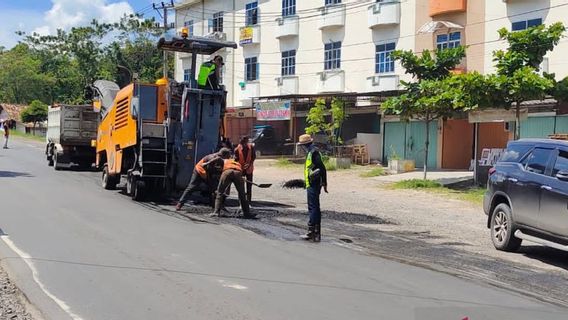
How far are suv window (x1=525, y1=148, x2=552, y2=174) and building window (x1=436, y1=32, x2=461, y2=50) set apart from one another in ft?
68.2

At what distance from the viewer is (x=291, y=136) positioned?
40188mm

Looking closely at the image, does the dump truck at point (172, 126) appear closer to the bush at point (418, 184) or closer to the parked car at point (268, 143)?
the bush at point (418, 184)

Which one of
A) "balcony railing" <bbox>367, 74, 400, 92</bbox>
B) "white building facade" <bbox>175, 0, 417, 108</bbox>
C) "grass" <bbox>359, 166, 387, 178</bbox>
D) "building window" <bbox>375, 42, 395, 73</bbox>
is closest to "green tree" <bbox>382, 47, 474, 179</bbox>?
"grass" <bbox>359, 166, 387, 178</bbox>

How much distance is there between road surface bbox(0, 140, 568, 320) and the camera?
6.33m

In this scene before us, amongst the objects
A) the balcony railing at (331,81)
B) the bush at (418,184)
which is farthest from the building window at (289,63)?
the bush at (418,184)

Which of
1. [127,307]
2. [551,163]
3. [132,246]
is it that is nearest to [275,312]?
[127,307]

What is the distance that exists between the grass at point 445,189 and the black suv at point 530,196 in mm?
7643

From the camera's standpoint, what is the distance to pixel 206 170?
46.0ft

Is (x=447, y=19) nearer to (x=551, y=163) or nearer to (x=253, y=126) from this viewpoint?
(x=253, y=126)

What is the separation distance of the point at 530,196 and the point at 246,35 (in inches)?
1431

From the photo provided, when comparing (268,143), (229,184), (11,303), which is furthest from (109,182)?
(268,143)

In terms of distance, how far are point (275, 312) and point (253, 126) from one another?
36.1 meters

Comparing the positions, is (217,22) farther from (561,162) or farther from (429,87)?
(561,162)

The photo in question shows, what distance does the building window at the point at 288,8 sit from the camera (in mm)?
40688
